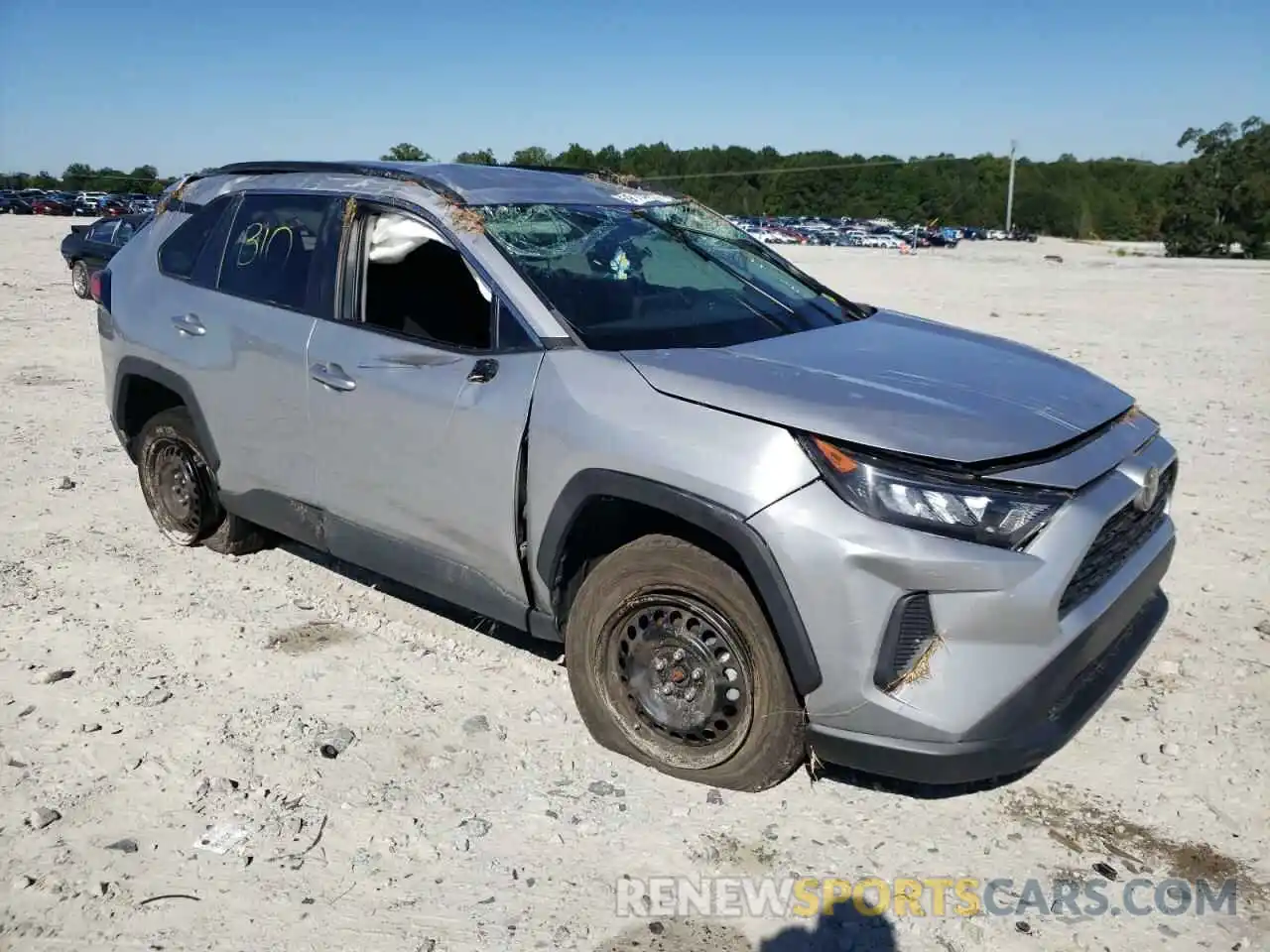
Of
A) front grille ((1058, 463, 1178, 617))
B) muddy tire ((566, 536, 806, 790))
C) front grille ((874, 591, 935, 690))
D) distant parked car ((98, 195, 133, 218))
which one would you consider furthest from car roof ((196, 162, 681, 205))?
distant parked car ((98, 195, 133, 218))

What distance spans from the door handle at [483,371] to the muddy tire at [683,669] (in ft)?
2.49

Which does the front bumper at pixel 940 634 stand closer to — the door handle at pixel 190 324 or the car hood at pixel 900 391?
the car hood at pixel 900 391

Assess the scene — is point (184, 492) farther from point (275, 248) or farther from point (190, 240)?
point (275, 248)

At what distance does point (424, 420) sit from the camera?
3.76 m

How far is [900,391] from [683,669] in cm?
109

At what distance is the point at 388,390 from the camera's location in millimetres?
3896

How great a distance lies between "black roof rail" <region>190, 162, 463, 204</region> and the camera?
401 centimetres

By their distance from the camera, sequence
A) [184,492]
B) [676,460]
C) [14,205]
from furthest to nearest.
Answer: [14,205] → [184,492] → [676,460]

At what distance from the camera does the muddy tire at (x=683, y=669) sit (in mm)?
3082

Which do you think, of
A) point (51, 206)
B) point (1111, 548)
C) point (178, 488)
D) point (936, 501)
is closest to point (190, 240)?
point (178, 488)

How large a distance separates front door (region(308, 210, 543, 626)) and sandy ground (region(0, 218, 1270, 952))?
1.80 ft

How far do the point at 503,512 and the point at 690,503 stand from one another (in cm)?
83

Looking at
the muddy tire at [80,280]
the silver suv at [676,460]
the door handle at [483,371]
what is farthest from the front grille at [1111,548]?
the muddy tire at [80,280]

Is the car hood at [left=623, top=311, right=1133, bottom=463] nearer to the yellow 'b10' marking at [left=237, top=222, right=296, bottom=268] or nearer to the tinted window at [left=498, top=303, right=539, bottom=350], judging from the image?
the tinted window at [left=498, top=303, right=539, bottom=350]
